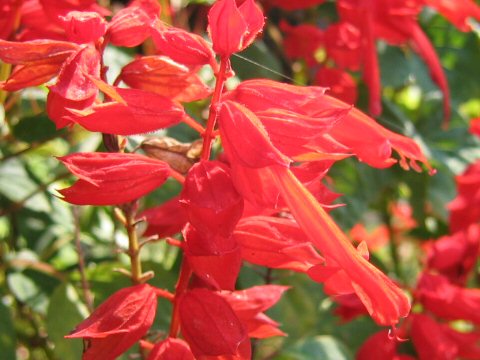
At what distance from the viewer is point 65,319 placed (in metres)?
0.79

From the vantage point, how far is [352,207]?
1066mm

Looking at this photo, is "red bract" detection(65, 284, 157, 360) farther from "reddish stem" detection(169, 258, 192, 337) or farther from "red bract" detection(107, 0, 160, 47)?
"red bract" detection(107, 0, 160, 47)

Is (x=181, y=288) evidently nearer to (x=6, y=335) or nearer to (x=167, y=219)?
(x=167, y=219)

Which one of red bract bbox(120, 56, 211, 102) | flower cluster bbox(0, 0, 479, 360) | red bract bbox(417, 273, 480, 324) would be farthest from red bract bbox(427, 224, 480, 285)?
red bract bbox(120, 56, 211, 102)

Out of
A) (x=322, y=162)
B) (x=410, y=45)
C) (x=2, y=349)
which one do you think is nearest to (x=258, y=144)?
(x=322, y=162)

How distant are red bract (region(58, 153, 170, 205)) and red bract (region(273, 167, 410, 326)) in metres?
0.10

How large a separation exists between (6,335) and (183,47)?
0.37m

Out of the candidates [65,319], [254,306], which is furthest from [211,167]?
[65,319]

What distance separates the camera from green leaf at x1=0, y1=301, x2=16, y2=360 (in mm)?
781

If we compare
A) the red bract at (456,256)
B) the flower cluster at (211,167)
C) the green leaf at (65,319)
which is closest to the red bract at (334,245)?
the flower cluster at (211,167)

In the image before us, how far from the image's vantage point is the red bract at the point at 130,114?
0.54 m

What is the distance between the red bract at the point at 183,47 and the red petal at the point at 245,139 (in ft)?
0.15

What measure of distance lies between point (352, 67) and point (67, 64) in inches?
19.9

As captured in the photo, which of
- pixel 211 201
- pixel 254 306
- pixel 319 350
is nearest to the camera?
pixel 211 201
